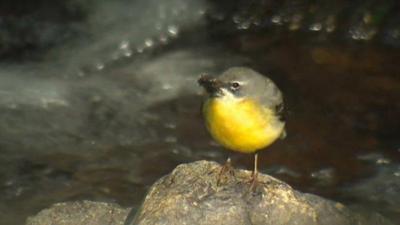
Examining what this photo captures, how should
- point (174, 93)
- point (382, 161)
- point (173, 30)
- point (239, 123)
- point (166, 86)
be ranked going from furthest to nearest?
point (173, 30) → point (166, 86) → point (174, 93) → point (382, 161) → point (239, 123)

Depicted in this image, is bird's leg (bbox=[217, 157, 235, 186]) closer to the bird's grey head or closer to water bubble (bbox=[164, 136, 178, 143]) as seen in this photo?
the bird's grey head

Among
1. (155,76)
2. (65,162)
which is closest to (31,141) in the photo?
(65,162)

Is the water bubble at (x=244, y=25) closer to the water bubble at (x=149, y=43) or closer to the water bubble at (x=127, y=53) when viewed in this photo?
the water bubble at (x=149, y=43)

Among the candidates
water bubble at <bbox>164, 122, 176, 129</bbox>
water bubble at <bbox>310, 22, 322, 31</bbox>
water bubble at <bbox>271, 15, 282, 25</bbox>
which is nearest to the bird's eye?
Result: water bubble at <bbox>164, 122, 176, 129</bbox>

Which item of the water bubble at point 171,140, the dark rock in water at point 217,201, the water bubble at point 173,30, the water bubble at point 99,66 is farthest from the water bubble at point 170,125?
the dark rock in water at point 217,201

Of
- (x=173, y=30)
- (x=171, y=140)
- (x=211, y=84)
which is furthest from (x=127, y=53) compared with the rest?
(x=211, y=84)

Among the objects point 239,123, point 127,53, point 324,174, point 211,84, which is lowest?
point 324,174

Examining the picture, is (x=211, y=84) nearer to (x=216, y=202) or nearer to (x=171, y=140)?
(x=216, y=202)
